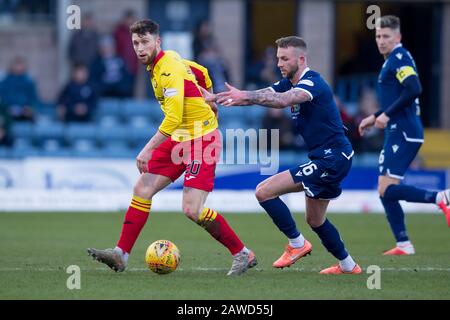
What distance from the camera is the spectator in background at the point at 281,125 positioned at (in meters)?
19.8

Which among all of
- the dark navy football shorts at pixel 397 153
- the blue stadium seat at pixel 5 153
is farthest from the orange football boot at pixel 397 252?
the blue stadium seat at pixel 5 153

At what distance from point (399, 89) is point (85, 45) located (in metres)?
11.1

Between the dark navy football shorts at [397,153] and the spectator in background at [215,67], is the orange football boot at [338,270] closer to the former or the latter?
the dark navy football shorts at [397,153]

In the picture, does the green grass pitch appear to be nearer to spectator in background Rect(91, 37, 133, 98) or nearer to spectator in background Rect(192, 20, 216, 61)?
spectator in background Rect(91, 37, 133, 98)

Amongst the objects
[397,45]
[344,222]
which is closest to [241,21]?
[344,222]

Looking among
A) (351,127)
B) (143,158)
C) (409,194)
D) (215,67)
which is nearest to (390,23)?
(409,194)

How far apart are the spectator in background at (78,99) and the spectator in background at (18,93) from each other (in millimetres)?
598

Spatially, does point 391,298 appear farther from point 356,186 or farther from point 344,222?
point 356,186

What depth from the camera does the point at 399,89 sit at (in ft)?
36.1

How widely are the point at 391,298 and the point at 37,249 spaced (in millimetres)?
4812

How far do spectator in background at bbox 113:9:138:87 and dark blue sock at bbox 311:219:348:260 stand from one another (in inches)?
499

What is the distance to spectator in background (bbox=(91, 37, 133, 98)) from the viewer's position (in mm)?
20266

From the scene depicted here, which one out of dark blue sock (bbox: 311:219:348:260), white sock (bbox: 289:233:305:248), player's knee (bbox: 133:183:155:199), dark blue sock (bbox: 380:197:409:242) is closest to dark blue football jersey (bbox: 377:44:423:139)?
dark blue sock (bbox: 380:197:409:242)

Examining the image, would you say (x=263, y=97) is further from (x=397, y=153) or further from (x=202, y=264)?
(x=397, y=153)
